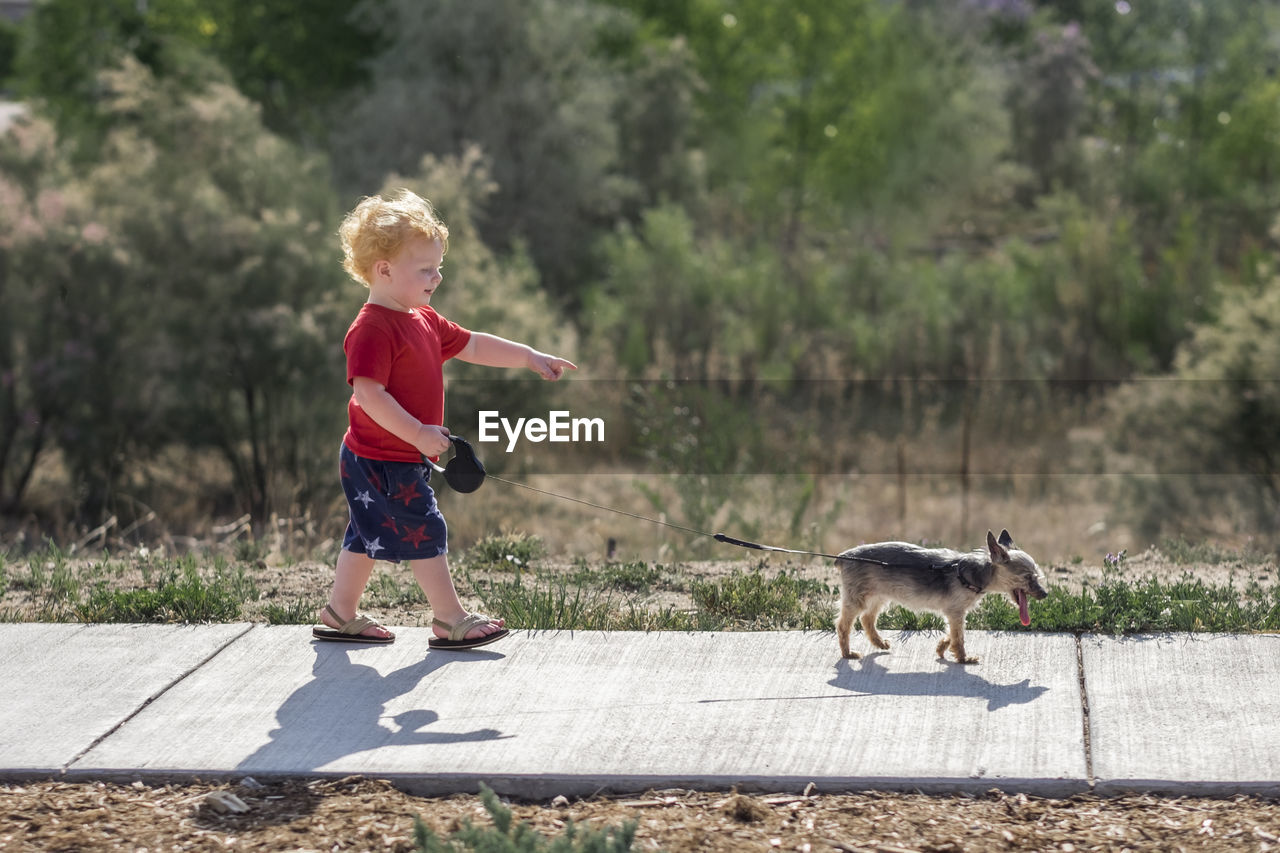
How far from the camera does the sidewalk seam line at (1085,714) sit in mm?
3879

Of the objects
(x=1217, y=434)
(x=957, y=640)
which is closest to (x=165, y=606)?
(x=957, y=640)

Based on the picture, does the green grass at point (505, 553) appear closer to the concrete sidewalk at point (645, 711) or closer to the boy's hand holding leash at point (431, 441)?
the concrete sidewalk at point (645, 711)

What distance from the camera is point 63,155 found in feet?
50.1

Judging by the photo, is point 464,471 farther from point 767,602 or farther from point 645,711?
point 767,602

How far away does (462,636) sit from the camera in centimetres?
508

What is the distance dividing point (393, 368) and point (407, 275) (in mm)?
323

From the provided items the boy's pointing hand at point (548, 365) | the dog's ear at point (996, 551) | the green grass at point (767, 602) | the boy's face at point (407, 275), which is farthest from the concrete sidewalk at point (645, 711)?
the boy's face at point (407, 275)

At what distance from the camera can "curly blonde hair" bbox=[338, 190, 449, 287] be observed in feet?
16.1

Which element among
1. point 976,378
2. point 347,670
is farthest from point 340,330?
point 347,670

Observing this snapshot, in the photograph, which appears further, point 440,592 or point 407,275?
point 440,592

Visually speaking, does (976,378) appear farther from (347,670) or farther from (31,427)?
(347,670)

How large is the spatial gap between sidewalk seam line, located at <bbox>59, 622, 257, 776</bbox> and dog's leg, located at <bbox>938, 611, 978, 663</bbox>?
252cm

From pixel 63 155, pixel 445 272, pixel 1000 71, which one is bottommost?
pixel 445 272

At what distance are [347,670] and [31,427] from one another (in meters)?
9.39
